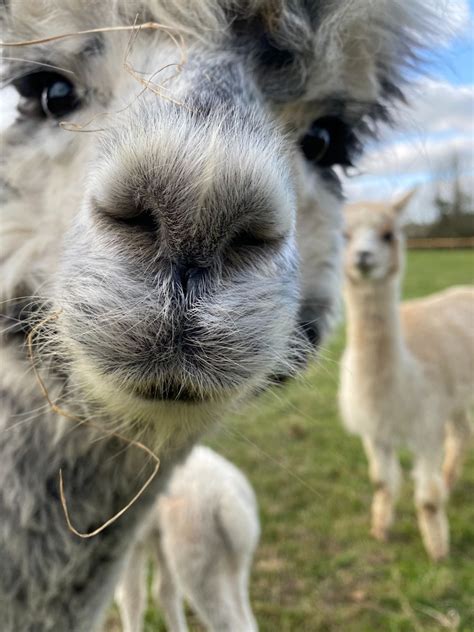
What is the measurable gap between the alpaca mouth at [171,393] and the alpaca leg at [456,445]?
4.03 m

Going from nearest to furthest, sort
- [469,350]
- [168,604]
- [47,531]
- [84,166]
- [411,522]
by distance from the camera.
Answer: [84,166], [47,531], [168,604], [411,522], [469,350]

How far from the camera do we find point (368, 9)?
1146mm

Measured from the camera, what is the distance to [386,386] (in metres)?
3.59

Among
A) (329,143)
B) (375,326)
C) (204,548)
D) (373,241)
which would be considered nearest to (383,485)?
(375,326)

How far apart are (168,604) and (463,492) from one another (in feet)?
8.80

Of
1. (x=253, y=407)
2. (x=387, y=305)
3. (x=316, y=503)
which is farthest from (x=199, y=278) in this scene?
(x=316, y=503)

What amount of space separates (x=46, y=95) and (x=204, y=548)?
1.75 m

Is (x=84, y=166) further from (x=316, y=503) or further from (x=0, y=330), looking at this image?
(x=316, y=503)

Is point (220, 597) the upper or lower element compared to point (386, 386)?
upper

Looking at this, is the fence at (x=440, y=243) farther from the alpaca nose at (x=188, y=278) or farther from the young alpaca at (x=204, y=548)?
the alpaca nose at (x=188, y=278)

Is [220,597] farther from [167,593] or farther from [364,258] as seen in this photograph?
[364,258]

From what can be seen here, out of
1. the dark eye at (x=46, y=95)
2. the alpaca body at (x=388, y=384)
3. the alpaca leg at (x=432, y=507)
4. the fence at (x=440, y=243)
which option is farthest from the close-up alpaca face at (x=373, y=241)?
the fence at (x=440, y=243)

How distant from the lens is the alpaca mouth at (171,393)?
33.0 inches

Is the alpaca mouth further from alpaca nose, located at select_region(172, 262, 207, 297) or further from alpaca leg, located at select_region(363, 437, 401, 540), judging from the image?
alpaca leg, located at select_region(363, 437, 401, 540)
